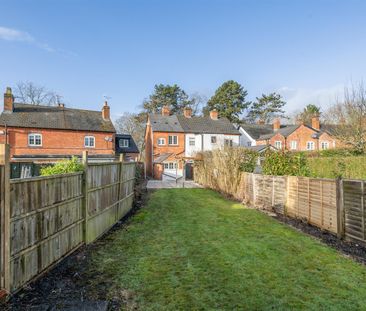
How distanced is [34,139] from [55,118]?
340cm

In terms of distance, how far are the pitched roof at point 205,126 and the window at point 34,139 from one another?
17.9 meters

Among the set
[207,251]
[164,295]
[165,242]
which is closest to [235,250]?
[207,251]

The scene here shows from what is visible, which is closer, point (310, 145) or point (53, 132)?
point (53, 132)

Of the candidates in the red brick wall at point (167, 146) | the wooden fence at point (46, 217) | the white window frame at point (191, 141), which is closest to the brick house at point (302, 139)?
the white window frame at point (191, 141)

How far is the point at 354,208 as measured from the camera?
6781mm

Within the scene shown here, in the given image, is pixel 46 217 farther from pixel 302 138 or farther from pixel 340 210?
pixel 302 138

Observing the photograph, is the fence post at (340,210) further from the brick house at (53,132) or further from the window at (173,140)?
the window at (173,140)

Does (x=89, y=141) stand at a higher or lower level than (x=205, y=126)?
lower

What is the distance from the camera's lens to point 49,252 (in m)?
5.02

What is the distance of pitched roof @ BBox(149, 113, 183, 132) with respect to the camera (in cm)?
3734

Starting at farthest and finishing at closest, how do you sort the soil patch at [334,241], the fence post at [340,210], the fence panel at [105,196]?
the fence post at [340,210], the fence panel at [105,196], the soil patch at [334,241]

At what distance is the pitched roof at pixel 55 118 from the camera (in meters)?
29.2

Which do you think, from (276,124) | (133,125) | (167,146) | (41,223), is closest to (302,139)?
(276,124)

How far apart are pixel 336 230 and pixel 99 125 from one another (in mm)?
29939
